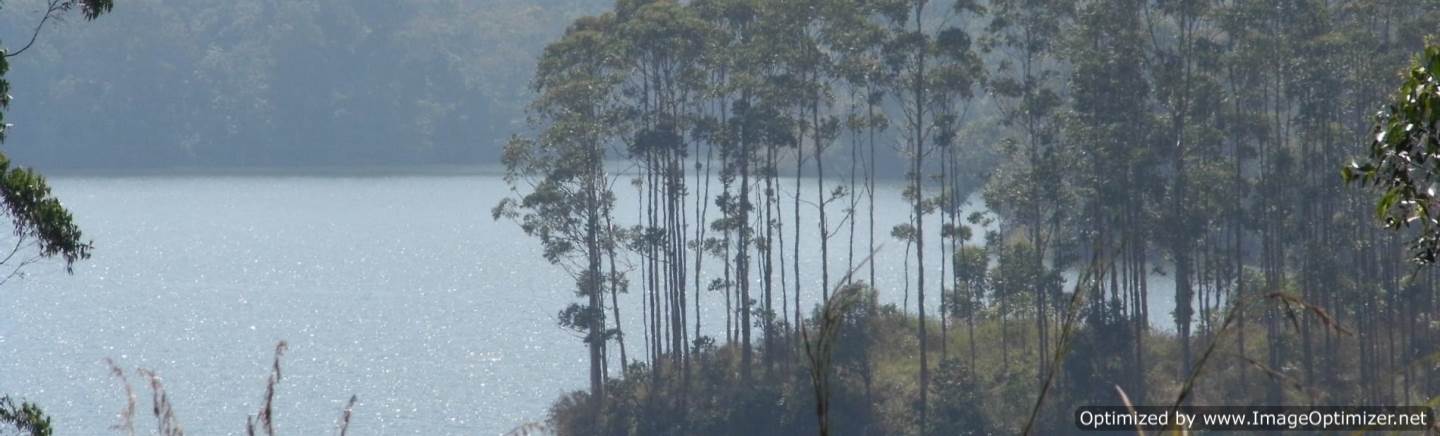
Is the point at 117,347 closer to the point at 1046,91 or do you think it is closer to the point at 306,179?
the point at 1046,91

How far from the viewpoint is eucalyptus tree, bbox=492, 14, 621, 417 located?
4122 centimetres

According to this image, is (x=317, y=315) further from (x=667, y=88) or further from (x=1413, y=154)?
(x=1413, y=154)

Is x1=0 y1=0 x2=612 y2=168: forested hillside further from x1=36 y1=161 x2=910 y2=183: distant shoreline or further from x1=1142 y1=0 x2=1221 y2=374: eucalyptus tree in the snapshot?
x1=1142 y1=0 x2=1221 y2=374: eucalyptus tree

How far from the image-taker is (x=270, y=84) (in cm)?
14788

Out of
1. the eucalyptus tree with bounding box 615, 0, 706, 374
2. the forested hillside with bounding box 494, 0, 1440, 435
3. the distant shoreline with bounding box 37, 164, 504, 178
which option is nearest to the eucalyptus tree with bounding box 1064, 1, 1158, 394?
→ the forested hillside with bounding box 494, 0, 1440, 435

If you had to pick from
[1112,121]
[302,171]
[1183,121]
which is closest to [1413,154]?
[1112,121]

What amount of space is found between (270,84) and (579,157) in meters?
113

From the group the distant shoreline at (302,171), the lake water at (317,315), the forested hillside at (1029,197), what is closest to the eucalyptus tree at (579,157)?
the forested hillside at (1029,197)

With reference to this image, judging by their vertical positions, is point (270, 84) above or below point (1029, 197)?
above

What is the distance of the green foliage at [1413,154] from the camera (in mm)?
5605

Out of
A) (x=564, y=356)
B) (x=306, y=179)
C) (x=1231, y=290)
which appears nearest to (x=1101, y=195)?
(x=1231, y=290)

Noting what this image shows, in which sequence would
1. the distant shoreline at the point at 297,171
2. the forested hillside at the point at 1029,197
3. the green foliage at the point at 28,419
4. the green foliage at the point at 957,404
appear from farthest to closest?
1. the distant shoreline at the point at 297,171
2. the forested hillside at the point at 1029,197
3. the green foliage at the point at 957,404
4. the green foliage at the point at 28,419

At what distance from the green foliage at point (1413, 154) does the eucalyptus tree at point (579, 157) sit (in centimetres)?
3525

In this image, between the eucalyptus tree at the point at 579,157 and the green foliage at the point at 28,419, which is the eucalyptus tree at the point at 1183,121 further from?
the green foliage at the point at 28,419
